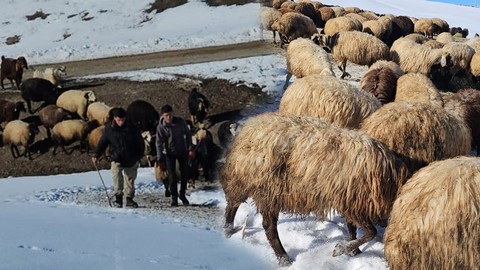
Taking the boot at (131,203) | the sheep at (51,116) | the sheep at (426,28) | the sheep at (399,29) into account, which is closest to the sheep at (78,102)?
the sheep at (51,116)

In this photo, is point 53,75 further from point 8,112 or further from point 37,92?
point 8,112

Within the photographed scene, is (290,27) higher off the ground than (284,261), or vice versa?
(284,261)

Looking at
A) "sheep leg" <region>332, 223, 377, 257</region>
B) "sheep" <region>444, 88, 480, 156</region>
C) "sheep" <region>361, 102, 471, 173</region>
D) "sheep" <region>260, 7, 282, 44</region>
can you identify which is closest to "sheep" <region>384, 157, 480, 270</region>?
"sheep leg" <region>332, 223, 377, 257</region>

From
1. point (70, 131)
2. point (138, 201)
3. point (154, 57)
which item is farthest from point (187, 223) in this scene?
point (154, 57)

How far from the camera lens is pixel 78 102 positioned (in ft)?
37.2

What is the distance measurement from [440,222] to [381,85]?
619 cm

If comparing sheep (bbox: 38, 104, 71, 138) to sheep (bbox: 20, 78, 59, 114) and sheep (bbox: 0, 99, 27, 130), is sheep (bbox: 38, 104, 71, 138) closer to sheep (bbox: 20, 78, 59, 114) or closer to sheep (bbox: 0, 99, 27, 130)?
sheep (bbox: 0, 99, 27, 130)

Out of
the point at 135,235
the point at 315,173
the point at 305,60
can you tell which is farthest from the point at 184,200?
the point at 305,60

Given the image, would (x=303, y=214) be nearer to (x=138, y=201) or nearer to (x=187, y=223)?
(x=187, y=223)

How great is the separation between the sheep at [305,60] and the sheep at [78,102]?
Answer: 14.6ft

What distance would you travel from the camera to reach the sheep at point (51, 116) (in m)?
10.6

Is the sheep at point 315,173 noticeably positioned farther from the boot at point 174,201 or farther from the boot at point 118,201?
the boot at point 118,201

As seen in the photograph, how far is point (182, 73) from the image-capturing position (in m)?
13.7

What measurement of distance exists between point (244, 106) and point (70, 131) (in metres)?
3.64
